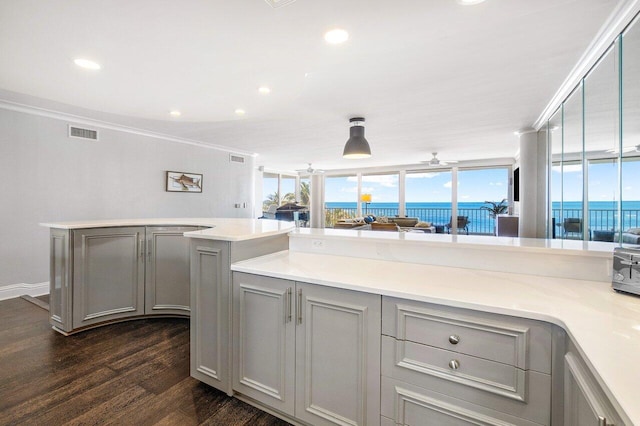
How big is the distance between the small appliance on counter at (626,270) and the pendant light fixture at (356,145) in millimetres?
2868

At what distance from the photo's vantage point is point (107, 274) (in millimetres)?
2842

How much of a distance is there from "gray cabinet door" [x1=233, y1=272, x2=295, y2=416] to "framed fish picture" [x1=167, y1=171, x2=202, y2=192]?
14.4 ft

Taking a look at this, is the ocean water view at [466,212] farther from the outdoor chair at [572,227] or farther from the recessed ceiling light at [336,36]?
the recessed ceiling light at [336,36]

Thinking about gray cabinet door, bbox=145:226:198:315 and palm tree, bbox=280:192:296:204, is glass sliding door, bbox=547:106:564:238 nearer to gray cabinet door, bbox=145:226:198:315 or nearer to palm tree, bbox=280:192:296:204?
gray cabinet door, bbox=145:226:198:315

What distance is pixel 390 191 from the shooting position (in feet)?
33.7

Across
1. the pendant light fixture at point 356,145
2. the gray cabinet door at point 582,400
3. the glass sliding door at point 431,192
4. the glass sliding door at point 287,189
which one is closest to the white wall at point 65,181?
the pendant light fixture at point 356,145

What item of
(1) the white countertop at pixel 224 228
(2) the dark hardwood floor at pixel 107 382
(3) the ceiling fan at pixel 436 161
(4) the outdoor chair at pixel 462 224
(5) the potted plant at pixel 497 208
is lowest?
(2) the dark hardwood floor at pixel 107 382

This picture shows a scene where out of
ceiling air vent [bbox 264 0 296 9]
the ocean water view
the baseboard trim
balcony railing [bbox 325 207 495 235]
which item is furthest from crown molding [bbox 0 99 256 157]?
balcony railing [bbox 325 207 495 235]

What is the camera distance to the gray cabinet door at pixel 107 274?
2695 mm

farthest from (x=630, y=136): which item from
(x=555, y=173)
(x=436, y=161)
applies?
(x=436, y=161)

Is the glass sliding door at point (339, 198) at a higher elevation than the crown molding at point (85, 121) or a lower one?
lower

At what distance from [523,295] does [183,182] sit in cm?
568

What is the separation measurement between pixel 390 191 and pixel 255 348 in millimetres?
9135

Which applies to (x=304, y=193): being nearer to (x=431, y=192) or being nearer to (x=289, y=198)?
(x=289, y=198)
